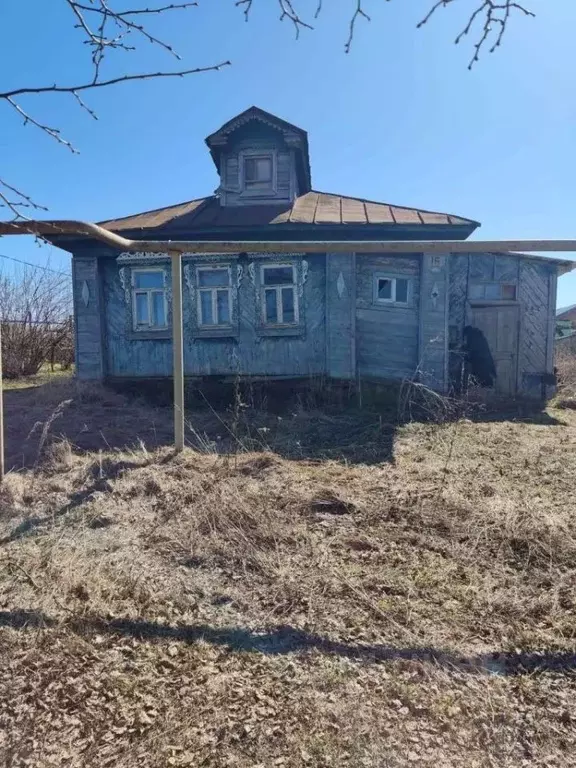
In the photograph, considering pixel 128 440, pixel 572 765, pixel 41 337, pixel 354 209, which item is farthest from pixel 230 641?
pixel 41 337

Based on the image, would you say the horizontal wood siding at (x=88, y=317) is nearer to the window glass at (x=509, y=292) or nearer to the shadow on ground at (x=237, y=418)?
the shadow on ground at (x=237, y=418)

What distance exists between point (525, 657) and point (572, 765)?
0.51m

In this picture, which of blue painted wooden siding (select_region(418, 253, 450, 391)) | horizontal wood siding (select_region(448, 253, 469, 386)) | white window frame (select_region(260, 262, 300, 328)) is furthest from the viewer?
horizontal wood siding (select_region(448, 253, 469, 386))

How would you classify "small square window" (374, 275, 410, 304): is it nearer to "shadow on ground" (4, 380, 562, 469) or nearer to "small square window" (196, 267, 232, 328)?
"shadow on ground" (4, 380, 562, 469)

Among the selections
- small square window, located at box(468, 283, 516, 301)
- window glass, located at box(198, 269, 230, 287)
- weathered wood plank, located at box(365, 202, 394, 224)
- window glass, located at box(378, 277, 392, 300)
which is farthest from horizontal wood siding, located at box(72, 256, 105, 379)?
small square window, located at box(468, 283, 516, 301)

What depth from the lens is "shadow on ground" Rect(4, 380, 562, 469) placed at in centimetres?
544

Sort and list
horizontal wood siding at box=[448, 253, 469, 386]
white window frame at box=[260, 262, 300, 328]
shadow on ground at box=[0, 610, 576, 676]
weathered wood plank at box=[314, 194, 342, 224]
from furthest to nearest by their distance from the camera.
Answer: horizontal wood siding at box=[448, 253, 469, 386] < white window frame at box=[260, 262, 300, 328] < weathered wood plank at box=[314, 194, 342, 224] < shadow on ground at box=[0, 610, 576, 676]

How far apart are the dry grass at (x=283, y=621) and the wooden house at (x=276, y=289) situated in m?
5.42

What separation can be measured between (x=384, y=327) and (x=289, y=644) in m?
7.92

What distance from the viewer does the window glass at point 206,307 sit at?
31.6 ft

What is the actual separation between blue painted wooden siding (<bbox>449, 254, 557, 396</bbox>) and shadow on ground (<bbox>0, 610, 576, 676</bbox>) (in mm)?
8735

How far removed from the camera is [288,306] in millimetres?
9531

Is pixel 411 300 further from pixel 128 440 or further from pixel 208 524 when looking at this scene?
pixel 208 524

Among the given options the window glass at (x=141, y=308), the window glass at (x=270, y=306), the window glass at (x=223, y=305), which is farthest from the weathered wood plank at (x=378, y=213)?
the window glass at (x=141, y=308)
